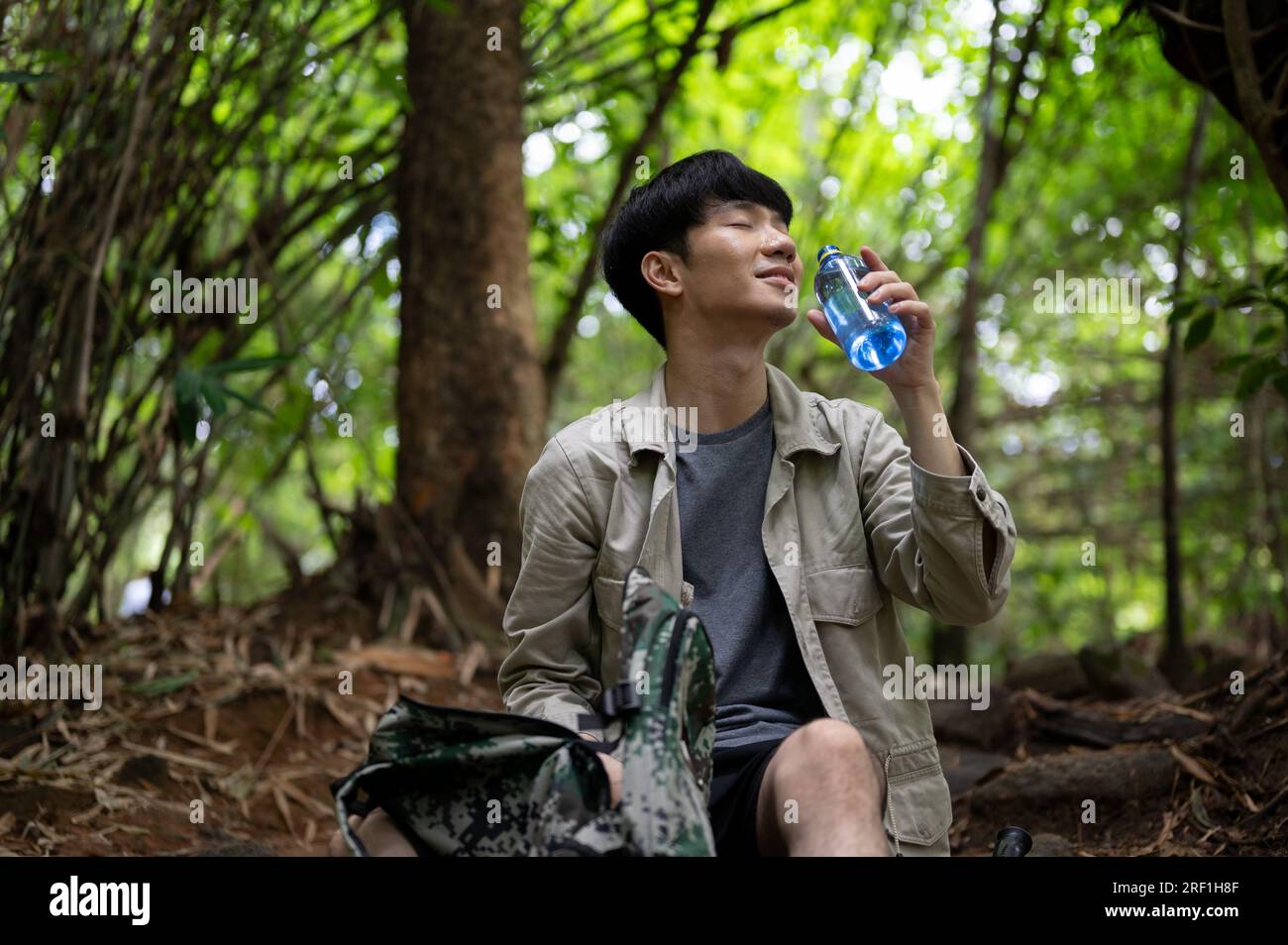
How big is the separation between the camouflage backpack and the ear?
95cm

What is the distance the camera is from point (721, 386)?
253 cm

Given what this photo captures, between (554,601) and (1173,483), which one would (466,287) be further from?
(1173,483)

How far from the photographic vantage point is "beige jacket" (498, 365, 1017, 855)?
2.14 metres

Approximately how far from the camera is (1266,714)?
9.85ft

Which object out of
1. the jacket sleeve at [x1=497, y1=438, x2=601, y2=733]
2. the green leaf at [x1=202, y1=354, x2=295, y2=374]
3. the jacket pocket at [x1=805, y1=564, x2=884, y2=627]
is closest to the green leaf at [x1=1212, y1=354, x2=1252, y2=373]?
the jacket pocket at [x1=805, y1=564, x2=884, y2=627]

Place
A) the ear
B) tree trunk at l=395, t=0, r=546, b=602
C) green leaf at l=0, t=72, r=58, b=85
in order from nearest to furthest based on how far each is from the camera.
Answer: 1. the ear
2. green leaf at l=0, t=72, r=58, b=85
3. tree trunk at l=395, t=0, r=546, b=602

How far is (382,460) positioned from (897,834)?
790 cm

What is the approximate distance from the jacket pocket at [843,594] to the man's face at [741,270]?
51 cm

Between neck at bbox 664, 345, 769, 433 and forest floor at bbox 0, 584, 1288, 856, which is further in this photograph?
forest floor at bbox 0, 584, 1288, 856

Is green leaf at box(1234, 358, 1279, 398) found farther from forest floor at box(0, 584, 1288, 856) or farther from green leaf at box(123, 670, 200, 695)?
green leaf at box(123, 670, 200, 695)

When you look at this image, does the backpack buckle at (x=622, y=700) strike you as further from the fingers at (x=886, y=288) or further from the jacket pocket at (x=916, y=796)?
the fingers at (x=886, y=288)

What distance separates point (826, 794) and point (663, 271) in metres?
1.27

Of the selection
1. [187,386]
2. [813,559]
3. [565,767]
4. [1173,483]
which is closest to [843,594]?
[813,559]
